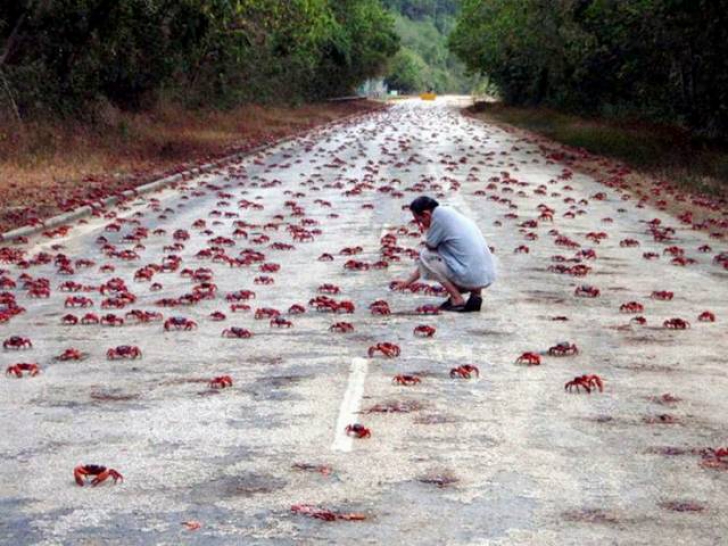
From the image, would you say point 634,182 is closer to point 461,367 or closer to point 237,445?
Result: point 461,367

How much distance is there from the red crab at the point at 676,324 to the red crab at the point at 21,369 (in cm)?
529

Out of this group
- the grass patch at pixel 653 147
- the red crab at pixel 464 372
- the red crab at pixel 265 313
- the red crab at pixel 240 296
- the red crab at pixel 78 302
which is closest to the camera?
the red crab at pixel 464 372

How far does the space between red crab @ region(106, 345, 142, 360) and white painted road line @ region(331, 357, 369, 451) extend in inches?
66.4

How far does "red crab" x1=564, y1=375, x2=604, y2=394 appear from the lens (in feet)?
27.1

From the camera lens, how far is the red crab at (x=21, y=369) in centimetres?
887

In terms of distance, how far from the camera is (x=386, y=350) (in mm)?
9336

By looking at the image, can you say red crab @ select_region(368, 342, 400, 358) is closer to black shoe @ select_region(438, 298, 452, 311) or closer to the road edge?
black shoe @ select_region(438, 298, 452, 311)

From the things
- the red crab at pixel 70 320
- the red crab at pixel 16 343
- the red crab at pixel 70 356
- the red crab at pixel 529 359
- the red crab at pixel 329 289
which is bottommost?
the red crab at pixel 329 289

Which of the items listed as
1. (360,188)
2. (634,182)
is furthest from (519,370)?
(634,182)

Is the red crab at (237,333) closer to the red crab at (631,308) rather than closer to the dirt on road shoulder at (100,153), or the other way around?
the red crab at (631,308)

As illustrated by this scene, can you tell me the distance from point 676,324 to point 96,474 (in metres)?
5.96

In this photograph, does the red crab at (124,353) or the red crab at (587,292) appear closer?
the red crab at (124,353)

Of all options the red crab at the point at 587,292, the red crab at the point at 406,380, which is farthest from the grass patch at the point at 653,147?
the red crab at the point at 406,380

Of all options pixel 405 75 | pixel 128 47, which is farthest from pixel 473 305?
pixel 405 75
